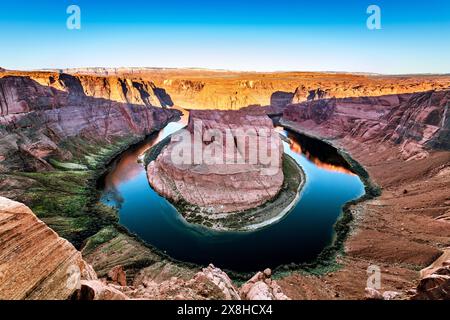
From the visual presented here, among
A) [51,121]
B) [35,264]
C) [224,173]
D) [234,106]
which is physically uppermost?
[234,106]

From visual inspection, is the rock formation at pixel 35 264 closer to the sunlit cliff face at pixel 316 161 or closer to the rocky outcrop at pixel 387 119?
the sunlit cliff face at pixel 316 161

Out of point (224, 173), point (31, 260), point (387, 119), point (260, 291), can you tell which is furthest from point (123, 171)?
point (387, 119)

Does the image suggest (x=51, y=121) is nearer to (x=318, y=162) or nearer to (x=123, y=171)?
(x=123, y=171)

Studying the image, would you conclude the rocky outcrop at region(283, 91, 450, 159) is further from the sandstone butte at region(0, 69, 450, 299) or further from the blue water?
the blue water

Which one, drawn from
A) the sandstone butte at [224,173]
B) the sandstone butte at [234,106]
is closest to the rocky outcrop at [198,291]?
the sandstone butte at [234,106]

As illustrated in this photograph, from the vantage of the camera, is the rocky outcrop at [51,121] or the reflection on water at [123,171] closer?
the reflection on water at [123,171]
